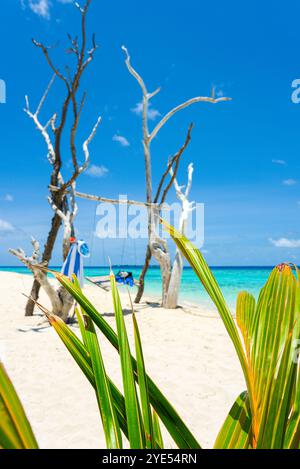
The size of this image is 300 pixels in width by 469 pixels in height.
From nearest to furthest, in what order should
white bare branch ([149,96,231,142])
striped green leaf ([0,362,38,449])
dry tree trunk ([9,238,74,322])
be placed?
striped green leaf ([0,362,38,449]) → dry tree trunk ([9,238,74,322]) → white bare branch ([149,96,231,142])

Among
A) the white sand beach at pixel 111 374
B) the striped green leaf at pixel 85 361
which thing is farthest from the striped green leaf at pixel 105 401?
the white sand beach at pixel 111 374

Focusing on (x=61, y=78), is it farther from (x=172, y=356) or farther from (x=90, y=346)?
(x=90, y=346)

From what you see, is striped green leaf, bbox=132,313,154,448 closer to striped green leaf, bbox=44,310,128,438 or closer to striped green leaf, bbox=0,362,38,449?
striped green leaf, bbox=44,310,128,438

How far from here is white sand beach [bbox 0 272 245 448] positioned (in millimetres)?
2531

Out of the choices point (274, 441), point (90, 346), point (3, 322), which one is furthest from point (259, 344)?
point (3, 322)

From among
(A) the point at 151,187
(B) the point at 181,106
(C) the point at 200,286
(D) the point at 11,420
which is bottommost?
(C) the point at 200,286

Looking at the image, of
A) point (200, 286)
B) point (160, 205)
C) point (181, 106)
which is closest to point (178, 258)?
point (160, 205)

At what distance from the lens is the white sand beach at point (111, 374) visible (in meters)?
2.53

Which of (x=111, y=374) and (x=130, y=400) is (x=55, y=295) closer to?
(x=111, y=374)

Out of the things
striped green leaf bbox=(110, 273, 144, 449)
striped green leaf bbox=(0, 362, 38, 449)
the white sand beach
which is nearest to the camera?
striped green leaf bbox=(0, 362, 38, 449)

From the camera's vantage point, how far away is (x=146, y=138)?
8211mm

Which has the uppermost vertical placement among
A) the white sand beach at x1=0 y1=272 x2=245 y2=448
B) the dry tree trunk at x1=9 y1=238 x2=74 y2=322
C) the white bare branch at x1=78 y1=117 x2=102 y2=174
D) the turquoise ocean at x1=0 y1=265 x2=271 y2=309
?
the white bare branch at x1=78 y1=117 x2=102 y2=174

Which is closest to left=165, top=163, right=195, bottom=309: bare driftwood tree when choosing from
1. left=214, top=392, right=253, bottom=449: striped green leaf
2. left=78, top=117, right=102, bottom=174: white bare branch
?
left=78, top=117, right=102, bottom=174: white bare branch

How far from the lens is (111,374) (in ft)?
12.1
